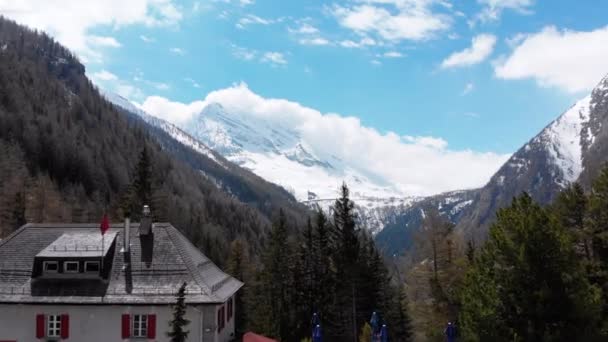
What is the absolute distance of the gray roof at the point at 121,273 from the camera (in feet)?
120

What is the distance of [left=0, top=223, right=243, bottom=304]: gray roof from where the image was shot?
3669 centimetres

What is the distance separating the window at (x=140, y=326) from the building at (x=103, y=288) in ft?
0.20

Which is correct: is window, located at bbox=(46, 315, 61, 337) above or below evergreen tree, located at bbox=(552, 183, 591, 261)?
below

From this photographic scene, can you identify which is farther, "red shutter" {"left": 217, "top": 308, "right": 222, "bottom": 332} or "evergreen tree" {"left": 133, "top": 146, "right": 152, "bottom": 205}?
"evergreen tree" {"left": 133, "top": 146, "right": 152, "bottom": 205}

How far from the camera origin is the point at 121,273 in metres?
38.5

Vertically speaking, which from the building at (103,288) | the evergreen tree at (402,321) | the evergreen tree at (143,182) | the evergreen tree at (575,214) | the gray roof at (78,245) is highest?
the evergreen tree at (143,182)

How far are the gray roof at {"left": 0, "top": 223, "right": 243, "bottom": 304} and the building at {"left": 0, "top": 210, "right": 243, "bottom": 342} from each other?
0.06 meters

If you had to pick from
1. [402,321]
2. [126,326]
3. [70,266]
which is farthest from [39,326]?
[402,321]

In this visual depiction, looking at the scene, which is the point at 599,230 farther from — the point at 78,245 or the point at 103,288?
the point at 78,245

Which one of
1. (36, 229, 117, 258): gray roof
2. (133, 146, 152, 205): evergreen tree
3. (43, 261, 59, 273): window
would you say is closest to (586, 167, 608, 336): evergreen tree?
(36, 229, 117, 258): gray roof

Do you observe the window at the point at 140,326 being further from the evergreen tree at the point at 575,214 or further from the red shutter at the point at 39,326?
the evergreen tree at the point at 575,214

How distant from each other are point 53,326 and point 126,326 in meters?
4.58

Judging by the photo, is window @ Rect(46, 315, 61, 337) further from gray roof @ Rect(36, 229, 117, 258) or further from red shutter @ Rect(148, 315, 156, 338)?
red shutter @ Rect(148, 315, 156, 338)

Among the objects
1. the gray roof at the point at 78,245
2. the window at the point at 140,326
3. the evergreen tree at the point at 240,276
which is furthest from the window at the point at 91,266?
the evergreen tree at the point at 240,276
